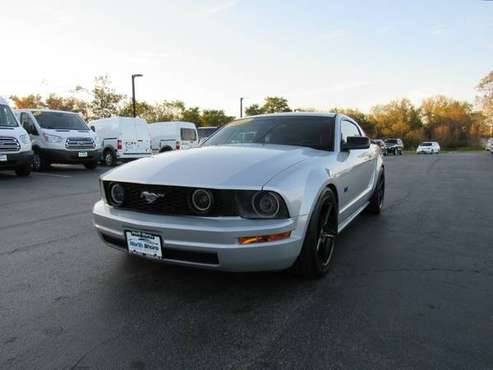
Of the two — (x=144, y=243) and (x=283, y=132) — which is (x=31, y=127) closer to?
(x=283, y=132)

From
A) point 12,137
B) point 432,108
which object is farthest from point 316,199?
point 432,108

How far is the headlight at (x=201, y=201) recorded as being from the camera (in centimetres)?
258

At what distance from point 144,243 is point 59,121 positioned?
1147 centimetres

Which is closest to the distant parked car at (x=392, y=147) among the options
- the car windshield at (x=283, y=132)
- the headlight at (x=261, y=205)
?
the car windshield at (x=283, y=132)

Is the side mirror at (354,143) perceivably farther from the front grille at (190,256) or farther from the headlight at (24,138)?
the headlight at (24,138)

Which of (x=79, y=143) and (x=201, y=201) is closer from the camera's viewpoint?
(x=201, y=201)

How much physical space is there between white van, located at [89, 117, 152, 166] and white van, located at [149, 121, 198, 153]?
2515 mm

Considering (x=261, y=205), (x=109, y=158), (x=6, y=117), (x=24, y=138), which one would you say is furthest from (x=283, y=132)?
(x=109, y=158)

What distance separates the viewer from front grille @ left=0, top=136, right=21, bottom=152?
959 cm

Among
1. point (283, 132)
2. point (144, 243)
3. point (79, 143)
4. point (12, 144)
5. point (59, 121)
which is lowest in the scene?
point (144, 243)

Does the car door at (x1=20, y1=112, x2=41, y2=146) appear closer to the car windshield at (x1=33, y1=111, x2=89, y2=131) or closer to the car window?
the car windshield at (x1=33, y1=111, x2=89, y2=131)

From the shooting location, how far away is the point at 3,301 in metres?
2.72

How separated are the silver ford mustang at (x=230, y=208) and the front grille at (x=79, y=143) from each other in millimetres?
9928

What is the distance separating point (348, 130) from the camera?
15.1ft
